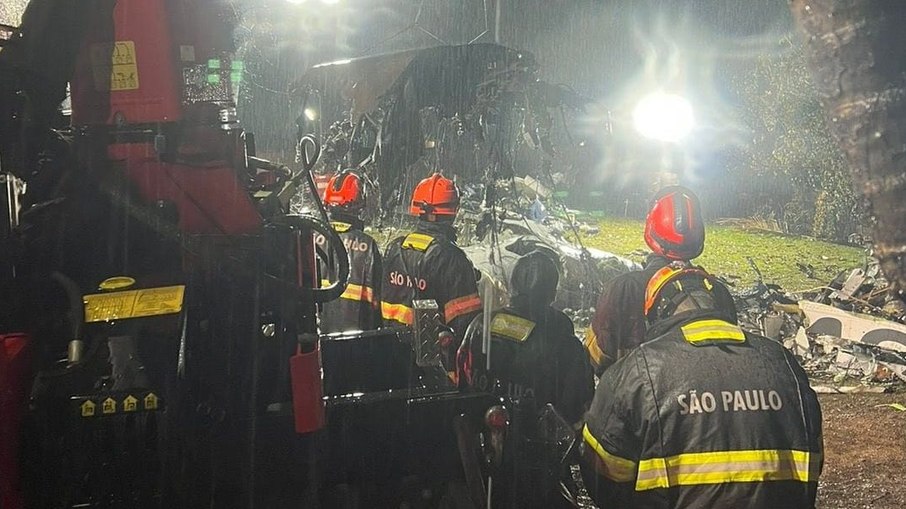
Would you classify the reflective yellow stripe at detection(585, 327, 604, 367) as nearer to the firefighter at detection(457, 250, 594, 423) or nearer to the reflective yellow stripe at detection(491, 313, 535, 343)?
the firefighter at detection(457, 250, 594, 423)

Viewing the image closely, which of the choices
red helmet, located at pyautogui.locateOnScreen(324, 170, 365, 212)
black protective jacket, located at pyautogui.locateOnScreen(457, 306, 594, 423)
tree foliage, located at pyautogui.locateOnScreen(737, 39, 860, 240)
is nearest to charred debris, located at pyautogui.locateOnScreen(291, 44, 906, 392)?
red helmet, located at pyautogui.locateOnScreen(324, 170, 365, 212)

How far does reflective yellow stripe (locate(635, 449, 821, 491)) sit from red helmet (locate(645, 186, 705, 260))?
1.46 metres

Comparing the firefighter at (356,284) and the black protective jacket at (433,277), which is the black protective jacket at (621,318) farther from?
the firefighter at (356,284)

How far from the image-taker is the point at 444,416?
326 cm

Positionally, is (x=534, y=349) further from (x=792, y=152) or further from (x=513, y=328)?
(x=792, y=152)

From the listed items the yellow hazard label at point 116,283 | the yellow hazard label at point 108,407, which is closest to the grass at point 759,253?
the yellow hazard label at point 116,283

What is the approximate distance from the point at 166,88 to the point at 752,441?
2482mm

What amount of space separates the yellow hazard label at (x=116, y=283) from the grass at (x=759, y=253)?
43.5 feet

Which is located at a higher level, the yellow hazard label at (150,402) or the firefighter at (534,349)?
the yellow hazard label at (150,402)

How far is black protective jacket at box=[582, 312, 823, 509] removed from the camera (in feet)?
7.75

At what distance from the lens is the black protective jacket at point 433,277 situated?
542 centimetres

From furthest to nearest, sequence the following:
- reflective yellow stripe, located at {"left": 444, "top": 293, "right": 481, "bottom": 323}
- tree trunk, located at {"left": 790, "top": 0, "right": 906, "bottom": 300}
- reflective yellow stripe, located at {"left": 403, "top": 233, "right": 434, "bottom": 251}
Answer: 1. reflective yellow stripe, located at {"left": 403, "top": 233, "right": 434, "bottom": 251}
2. reflective yellow stripe, located at {"left": 444, "top": 293, "right": 481, "bottom": 323}
3. tree trunk, located at {"left": 790, "top": 0, "right": 906, "bottom": 300}

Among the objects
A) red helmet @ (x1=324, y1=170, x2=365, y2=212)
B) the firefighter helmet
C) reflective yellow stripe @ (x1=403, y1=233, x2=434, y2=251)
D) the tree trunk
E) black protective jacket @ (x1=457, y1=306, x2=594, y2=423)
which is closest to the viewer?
the tree trunk

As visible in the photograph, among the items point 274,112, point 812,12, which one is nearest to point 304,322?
point 812,12
